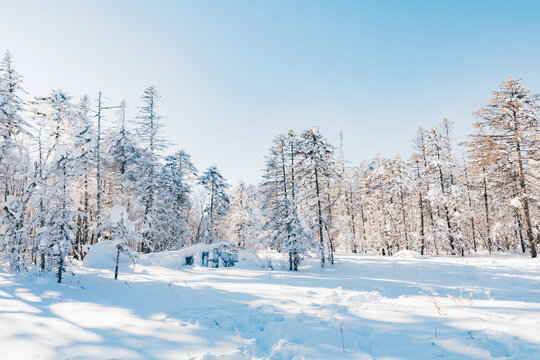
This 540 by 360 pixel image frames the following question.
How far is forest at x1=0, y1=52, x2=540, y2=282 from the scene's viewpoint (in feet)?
37.0

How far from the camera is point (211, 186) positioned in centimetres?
2884

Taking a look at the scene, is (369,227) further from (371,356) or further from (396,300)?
(371,356)

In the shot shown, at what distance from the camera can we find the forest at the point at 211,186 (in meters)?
11.3

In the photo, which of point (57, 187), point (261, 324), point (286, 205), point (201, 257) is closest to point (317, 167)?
point (286, 205)

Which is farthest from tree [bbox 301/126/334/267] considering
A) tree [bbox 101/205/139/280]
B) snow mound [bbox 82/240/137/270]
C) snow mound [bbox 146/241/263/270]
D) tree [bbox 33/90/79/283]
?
tree [bbox 33/90/79/283]

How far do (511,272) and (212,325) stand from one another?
49.3 feet

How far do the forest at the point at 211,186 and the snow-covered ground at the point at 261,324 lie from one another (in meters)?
3.91

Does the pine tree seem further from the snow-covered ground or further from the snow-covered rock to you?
the snow-covered ground

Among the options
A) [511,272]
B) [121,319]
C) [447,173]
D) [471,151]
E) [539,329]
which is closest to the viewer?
[539,329]

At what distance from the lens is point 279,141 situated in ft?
61.6

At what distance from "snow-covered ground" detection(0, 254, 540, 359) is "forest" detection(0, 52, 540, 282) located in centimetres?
391

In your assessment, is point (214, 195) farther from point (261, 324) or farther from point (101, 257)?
point (261, 324)

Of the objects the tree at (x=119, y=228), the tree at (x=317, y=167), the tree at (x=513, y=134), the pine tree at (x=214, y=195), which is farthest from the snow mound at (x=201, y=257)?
the tree at (x=513, y=134)

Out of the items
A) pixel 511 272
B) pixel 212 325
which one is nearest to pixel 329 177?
pixel 511 272
